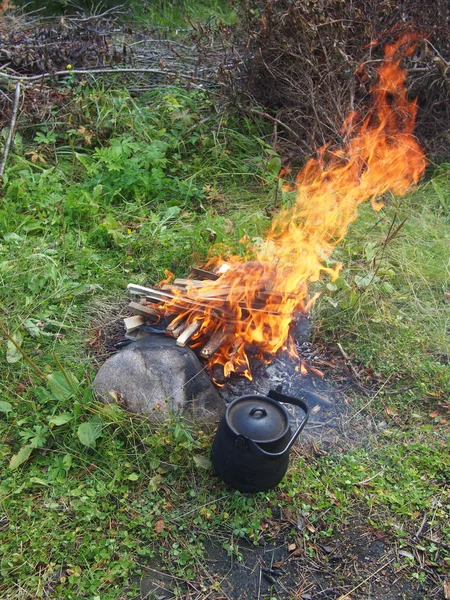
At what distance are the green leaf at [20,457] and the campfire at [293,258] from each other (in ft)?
3.19

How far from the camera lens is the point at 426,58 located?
575 cm

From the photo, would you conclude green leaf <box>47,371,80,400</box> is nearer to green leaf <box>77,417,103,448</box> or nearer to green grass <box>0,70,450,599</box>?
green grass <box>0,70,450,599</box>

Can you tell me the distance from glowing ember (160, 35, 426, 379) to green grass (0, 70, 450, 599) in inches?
9.4

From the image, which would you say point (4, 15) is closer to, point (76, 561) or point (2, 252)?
point (2, 252)

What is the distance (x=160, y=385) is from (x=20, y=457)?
841 millimetres

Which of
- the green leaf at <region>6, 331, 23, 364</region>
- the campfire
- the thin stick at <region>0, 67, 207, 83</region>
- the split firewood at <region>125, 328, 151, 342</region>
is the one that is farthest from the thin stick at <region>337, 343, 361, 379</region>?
the thin stick at <region>0, 67, 207, 83</region>

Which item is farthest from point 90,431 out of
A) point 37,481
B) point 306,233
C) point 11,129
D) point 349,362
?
point 11,129

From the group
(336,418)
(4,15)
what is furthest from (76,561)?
(4,15)

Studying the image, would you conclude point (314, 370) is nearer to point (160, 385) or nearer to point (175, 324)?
point (175, 324)

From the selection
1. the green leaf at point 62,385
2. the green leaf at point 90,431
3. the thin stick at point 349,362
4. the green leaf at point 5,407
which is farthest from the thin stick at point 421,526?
the green leaf at point 5,407

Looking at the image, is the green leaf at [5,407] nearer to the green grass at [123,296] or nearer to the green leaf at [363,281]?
the green grass at [123,296]

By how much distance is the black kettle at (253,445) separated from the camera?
2.63 meters

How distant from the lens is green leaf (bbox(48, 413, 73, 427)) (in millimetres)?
2996

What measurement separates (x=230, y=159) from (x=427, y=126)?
7.66 feet
